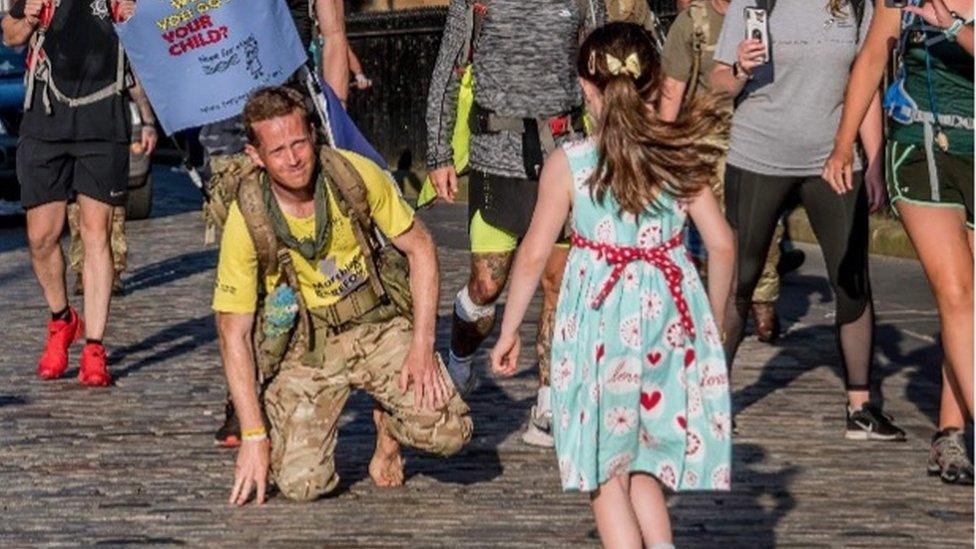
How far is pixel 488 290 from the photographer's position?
9984mm

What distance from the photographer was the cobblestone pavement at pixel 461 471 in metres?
8.57

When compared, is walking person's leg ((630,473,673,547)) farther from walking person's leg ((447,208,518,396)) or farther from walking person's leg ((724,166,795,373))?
walking person's leg ((724,166,795,373))

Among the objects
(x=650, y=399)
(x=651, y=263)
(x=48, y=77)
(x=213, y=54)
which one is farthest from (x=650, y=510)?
(x=48, y=77)

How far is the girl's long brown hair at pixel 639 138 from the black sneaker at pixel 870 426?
121 inches

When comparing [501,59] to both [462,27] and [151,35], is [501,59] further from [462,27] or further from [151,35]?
[151,35]

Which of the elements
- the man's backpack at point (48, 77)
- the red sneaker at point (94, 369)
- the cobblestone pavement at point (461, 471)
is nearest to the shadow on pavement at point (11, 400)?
the cobblestone pavement at point (461, 471)

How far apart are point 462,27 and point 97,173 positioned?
9.02 ft

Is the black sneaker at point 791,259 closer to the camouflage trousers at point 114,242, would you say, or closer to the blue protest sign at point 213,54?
the camouflage trousers at point 114,242

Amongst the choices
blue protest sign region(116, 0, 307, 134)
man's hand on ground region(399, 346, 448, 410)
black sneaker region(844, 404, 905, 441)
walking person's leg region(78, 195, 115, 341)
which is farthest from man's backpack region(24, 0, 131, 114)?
black sneaker region(844, 404, 905, 441)

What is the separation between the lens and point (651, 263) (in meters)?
7.12

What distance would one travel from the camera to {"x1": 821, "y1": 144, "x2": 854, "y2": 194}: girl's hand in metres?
9.40

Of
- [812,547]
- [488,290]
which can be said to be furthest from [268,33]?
[812,547]

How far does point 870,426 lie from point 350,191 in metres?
2.30

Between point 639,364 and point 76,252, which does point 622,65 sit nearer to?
point 639,364
